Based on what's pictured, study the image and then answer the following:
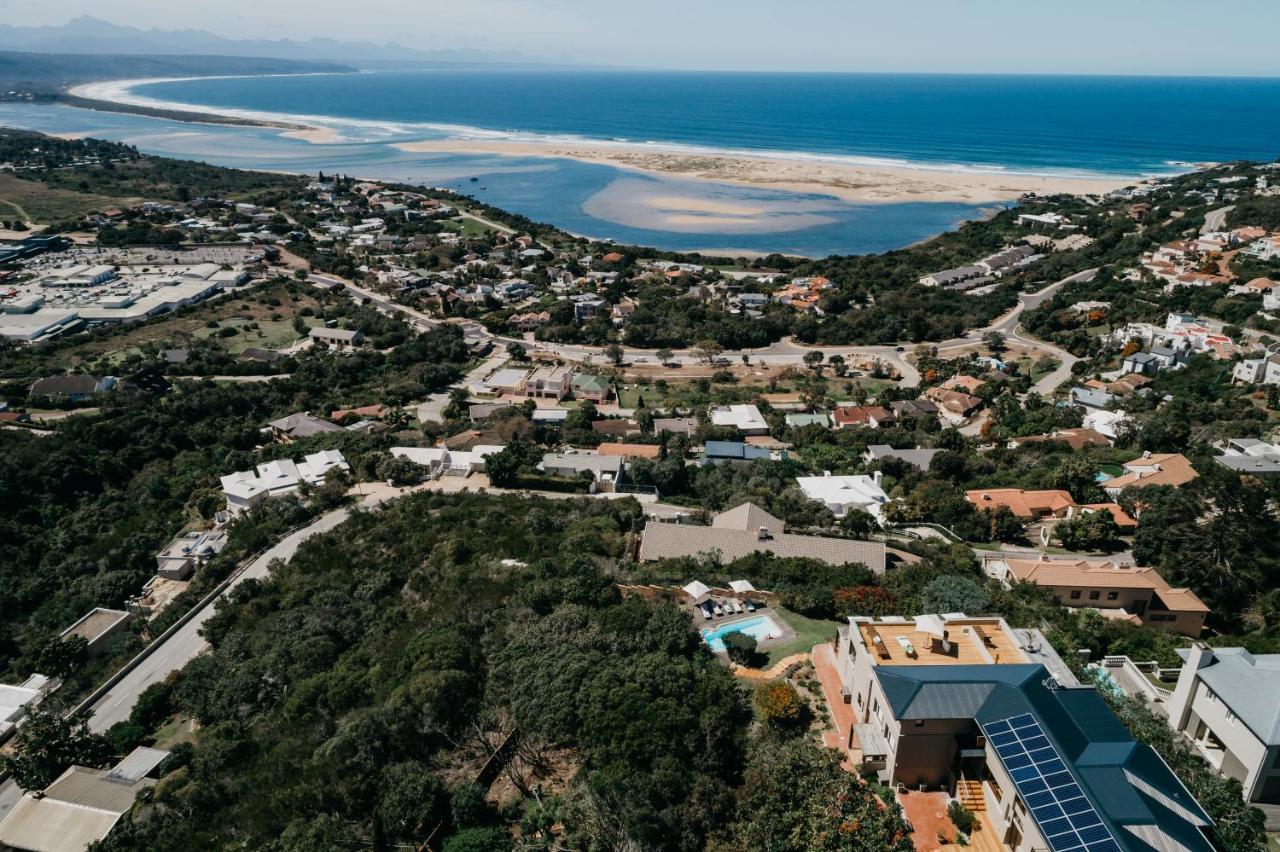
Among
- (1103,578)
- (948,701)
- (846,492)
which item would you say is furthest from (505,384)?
(948,701)

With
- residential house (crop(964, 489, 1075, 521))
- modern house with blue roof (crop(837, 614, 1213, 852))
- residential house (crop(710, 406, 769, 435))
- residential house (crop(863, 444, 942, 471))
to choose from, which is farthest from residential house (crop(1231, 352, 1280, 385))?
modern house with blue roof (crop(837, 614, 1213, 852))

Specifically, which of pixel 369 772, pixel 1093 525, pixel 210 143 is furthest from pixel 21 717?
pixel 210 143

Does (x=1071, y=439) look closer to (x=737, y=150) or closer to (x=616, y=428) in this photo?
(x=616, y=428)

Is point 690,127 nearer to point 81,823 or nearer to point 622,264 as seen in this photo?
point 622,264

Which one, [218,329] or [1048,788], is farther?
[218,329]

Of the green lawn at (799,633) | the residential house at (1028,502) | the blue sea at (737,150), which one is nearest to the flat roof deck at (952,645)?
the green lawn at (799,633)

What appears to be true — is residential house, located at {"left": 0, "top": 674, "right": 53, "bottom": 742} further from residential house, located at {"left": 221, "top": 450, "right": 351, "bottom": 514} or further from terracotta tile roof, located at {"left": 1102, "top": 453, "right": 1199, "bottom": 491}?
terracotta tile roof, located at {"left": 1102, "top": 453, "right": 1199, "bottom": 491}
